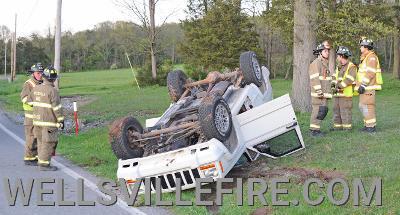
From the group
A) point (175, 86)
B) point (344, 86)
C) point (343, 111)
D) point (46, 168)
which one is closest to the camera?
point (46, 168)

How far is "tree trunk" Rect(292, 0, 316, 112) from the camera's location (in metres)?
13.2

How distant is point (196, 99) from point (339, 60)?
320cm

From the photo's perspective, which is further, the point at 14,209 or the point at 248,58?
the point at 248,58

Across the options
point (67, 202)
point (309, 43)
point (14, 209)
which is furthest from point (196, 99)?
point (309, 43)

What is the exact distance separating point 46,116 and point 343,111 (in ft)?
18.3

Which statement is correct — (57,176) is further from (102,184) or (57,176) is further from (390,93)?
(390,93)

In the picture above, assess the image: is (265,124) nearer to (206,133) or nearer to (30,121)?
(206,133)

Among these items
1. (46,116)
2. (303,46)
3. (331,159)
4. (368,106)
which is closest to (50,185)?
(46,116)

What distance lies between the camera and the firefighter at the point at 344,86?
402 inches

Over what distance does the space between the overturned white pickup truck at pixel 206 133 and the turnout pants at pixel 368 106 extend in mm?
1526

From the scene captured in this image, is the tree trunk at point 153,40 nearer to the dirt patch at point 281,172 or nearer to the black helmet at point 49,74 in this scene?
the black helmet at point 49,74

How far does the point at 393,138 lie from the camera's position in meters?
9.07

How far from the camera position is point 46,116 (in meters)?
9.06

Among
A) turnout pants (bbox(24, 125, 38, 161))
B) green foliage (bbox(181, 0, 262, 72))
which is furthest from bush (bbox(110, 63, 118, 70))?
turnout pants (bbox(24, 125, 38, 161))
